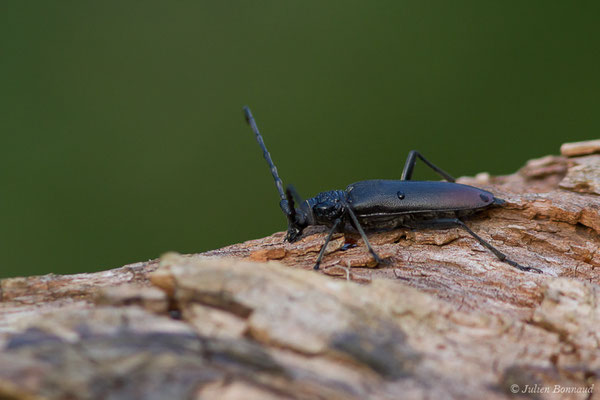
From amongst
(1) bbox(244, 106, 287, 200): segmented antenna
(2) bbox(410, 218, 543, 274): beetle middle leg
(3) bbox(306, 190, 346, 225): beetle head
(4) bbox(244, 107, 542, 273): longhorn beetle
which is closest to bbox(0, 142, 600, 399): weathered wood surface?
(2) bbox(410, 218, 543, 274): beetle middle leg

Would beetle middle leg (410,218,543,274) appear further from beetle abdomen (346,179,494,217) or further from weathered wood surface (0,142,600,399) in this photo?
weathered wood surface (0,142,600,399)

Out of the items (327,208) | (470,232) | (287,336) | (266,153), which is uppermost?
(266,153)

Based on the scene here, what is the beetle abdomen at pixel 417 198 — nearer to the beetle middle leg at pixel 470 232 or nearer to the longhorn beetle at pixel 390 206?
the longhorn beetle at pixel 390 206

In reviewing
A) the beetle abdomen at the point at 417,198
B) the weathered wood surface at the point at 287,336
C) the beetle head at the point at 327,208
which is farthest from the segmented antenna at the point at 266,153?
the weathered wood surface at the point at 287,336

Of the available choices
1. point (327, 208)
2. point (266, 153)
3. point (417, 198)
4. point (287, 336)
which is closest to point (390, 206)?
point (417, 198)

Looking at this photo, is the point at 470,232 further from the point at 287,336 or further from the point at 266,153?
the point at 287,336

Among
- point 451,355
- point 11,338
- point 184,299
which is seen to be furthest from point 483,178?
point 11,338
